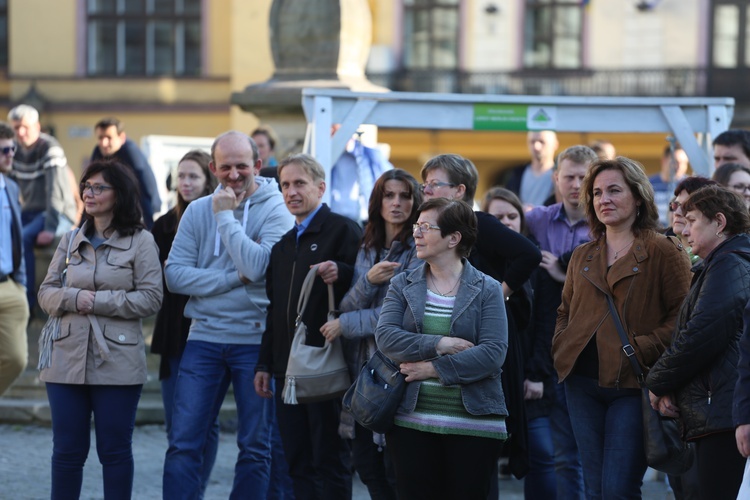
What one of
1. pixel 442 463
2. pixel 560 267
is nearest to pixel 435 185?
pixel 560 267

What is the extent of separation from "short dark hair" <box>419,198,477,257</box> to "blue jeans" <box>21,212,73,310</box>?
17.7 feet

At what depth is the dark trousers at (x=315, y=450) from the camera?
6293 millimetres

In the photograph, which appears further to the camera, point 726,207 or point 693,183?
point 693,183

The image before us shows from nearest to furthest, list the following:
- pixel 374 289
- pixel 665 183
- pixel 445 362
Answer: pixel 445 362 → pixel 374 289 → pixel 665 183

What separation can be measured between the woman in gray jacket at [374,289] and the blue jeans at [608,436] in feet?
3.22

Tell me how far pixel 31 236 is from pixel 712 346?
7.02m

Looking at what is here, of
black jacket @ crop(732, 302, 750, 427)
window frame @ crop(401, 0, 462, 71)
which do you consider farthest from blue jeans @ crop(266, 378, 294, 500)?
window frame @ crop(401, 0, 462, 71)

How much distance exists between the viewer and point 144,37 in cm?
3091

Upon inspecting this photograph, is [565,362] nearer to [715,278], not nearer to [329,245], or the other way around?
[715,278]

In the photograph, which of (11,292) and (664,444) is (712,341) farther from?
(11,292)

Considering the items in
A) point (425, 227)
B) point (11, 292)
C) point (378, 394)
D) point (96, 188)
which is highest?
point (96, 188)

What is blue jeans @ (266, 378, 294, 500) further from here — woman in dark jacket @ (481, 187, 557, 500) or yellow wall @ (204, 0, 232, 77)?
yellow wall @ (204, 0, 232, 77)

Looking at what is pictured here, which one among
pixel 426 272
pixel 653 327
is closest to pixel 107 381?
pixel 426 272

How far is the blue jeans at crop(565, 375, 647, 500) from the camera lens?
536cm
